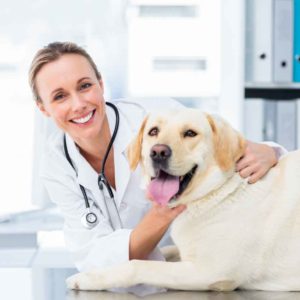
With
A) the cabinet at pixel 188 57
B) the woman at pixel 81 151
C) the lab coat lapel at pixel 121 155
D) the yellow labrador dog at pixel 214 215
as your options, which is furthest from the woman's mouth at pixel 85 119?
the cabinet at pixel 188 57

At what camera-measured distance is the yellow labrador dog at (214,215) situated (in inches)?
50.4

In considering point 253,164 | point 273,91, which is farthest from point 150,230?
point 273,91

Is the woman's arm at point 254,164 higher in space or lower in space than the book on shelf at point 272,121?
higher

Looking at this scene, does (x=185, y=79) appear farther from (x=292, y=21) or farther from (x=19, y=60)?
(x=19, y=60)

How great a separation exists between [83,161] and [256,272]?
22.5 inches

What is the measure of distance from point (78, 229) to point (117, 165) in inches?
7.4

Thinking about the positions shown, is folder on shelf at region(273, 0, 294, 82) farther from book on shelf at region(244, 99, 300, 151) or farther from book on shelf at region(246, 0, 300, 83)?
book on shelf at region(244, 99, 300, 151)

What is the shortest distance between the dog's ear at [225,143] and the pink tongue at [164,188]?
0.10m

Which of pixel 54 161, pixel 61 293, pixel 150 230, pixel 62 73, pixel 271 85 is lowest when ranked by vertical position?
pixel 61 293

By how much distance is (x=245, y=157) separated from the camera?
136 centimetres

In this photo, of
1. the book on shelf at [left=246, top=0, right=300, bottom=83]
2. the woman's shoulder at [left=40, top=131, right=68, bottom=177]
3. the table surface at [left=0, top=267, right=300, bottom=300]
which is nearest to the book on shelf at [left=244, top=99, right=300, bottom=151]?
the book on shelf at [left=246, top=0, right=300, bottom=83]

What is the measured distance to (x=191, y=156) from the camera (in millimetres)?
1290

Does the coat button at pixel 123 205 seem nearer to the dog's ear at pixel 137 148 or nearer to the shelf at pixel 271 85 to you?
the dog's ear at pixel 137 148

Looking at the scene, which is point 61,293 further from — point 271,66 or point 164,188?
point 271,66
